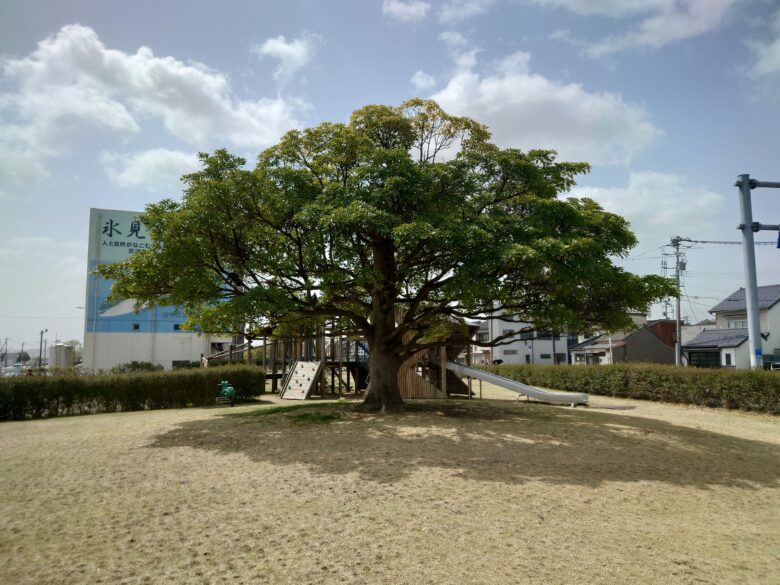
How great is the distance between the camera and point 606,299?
40.6ft

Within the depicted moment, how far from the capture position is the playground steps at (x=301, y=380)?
20547mm

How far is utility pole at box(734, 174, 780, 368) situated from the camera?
1566 centimetres

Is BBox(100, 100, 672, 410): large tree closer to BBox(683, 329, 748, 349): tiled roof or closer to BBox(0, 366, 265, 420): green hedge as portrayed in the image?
BBox(0, 366, 265, 420): green hedge

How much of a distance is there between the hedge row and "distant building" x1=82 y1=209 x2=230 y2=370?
29034 mm

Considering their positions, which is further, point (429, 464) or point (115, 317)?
point (115, 317)

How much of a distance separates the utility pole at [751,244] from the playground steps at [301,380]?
15.2 metres

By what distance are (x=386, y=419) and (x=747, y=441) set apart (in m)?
7.97

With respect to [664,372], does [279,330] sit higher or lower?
higher

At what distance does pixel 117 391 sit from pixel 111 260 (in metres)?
31.0

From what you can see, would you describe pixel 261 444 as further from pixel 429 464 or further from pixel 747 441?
pixel 747 441

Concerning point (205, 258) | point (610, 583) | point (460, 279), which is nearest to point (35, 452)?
point (205, 258)

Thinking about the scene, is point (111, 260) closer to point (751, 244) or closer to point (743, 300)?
point (751, 244)

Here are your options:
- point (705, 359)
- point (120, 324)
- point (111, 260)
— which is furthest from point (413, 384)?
point (111, 260)

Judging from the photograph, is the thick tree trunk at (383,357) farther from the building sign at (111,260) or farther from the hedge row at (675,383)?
the building sign at (111,260)
